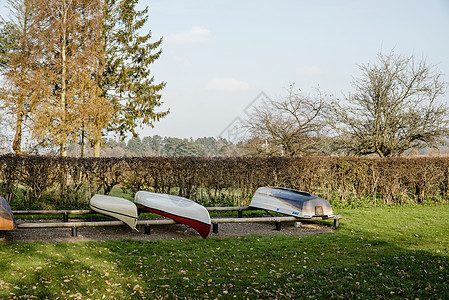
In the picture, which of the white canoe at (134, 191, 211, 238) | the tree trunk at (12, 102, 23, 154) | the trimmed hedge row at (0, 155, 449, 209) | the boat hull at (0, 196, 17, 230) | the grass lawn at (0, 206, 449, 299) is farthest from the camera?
the tree trunk at (12, 102, 23, 154)

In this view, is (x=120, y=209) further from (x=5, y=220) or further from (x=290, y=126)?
(x=290, y=126)

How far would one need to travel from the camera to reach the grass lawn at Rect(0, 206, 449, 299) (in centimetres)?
479

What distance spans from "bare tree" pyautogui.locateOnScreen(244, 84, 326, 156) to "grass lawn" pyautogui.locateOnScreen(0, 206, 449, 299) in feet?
26.7

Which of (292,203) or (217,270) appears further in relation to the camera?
(292,203)

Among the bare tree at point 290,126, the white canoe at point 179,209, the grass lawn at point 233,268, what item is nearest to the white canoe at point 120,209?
the white canoe at point 179,209

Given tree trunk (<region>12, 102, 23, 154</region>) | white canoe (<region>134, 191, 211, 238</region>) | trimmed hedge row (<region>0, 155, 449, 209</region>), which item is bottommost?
white canoe (<region>134, 191, 211, 238</region>)

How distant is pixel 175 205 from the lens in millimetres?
8195

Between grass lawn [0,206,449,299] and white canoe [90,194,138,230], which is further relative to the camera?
white canoe [90,194,138,230]

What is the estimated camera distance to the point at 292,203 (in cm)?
929

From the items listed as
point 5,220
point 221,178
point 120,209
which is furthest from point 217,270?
point 221,178

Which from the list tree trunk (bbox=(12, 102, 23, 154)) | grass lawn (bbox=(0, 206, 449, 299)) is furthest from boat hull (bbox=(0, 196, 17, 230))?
tree trunk (bbox=(12, 102, 23, 154))

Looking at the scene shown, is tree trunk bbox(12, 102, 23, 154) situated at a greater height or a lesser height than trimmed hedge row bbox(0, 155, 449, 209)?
greater

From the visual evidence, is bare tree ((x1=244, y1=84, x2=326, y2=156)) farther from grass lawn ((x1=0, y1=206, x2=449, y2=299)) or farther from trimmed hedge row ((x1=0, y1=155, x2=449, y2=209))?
grass lawn ((x1=0, y1=206, x2=449, y2=299))

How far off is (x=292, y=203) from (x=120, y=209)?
14.0 feet
